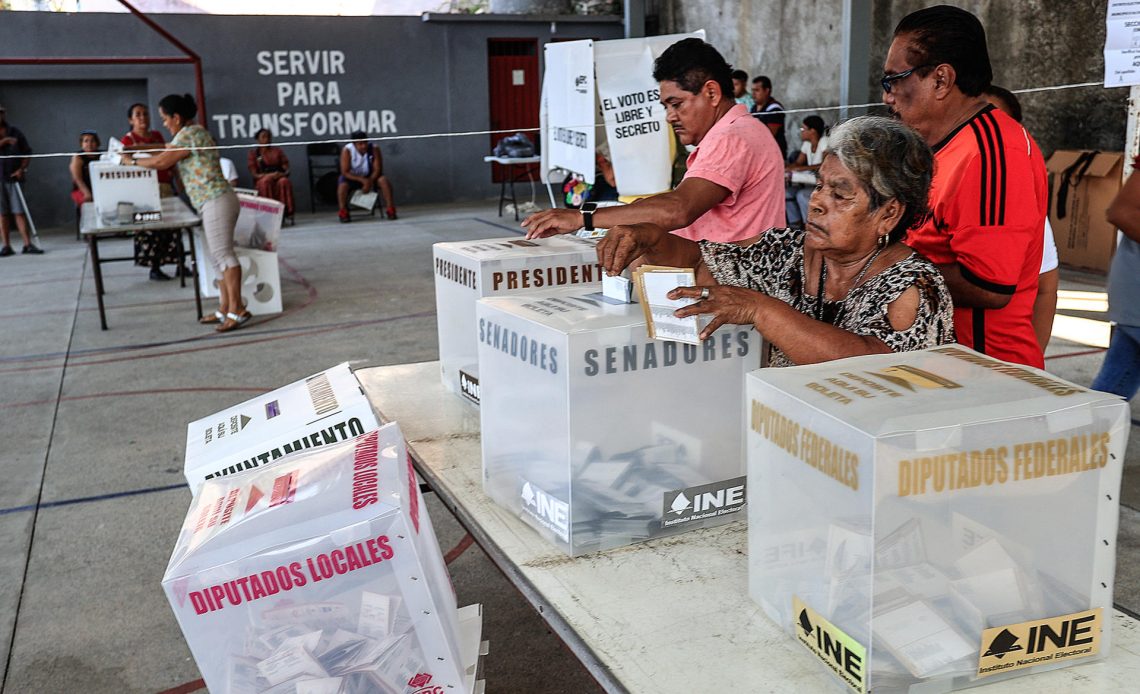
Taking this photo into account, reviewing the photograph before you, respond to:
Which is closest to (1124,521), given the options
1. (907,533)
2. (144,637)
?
(907,533)

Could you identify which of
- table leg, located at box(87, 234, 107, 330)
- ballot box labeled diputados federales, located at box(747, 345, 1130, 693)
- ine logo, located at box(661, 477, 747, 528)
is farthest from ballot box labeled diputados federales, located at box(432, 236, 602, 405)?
table leg, located at box(87, 234, 107, 330)

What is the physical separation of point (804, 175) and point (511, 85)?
7.60 m

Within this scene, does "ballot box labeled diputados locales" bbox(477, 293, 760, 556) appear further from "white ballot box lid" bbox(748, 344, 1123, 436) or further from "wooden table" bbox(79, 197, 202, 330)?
"wooden table" bbox(79, 197, 202, 330)

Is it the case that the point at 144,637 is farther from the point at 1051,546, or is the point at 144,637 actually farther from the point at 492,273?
the point at 1051,546

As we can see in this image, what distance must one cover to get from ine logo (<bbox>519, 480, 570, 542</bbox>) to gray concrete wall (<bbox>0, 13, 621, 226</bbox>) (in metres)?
12.6

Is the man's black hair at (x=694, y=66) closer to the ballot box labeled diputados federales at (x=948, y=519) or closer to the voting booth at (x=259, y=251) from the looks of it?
the ballot box labeled diputados federales at (x=948, y=519)

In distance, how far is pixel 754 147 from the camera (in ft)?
7.93

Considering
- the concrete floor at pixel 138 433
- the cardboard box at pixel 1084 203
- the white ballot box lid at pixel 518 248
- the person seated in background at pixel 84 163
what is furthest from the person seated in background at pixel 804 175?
the person seated in background at pixel 84 163

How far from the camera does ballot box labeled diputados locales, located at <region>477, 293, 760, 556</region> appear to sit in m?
1.36

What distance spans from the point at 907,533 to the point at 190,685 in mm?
2095

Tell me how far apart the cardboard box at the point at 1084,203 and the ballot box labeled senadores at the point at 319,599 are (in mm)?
7147

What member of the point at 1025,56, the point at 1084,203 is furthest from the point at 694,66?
the point at 1025,56

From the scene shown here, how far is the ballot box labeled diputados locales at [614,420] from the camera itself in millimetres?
1360

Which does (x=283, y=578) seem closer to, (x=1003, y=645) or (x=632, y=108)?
(x=1003, y=645)
